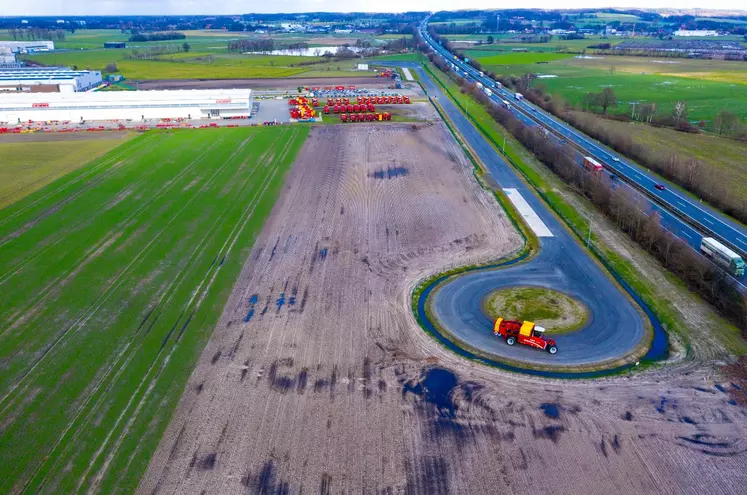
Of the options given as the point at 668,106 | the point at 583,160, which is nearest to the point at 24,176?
the point at 583,160

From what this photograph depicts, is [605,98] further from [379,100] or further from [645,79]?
[645,79]

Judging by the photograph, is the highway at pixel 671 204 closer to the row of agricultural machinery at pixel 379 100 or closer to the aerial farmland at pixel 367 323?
the aerial farmland at pixel 367 323

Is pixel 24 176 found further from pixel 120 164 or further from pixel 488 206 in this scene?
pixel 488 206

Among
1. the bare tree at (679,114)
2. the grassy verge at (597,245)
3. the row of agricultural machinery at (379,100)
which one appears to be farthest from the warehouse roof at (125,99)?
the bare tree at (679,114)

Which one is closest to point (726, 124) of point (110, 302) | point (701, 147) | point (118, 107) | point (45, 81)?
point (701, 147)

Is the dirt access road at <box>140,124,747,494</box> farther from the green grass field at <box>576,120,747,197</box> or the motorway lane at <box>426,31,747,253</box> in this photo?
the green grass field at <box>576,120,747,197</box>

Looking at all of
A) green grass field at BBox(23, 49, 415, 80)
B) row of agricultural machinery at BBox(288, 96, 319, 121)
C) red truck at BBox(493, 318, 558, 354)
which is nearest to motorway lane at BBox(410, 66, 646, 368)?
red truck at BBox(493, 318, 558, 354)
